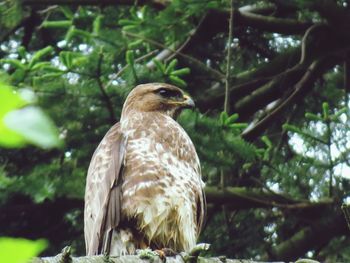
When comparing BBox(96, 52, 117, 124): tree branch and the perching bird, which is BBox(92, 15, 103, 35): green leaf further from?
the perching bird

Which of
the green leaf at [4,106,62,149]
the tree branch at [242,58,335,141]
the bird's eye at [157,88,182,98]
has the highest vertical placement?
the green leaf at [4,106,62,149]

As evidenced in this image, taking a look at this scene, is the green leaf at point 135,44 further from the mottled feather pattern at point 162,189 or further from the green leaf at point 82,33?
the mottled feather pattern at point 162,189

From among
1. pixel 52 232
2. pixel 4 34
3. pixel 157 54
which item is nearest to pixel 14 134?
pixel 52 232

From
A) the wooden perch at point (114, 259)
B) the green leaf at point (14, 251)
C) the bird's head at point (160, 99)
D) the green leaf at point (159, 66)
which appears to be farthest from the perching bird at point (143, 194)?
the green leaf at point (14, 251)

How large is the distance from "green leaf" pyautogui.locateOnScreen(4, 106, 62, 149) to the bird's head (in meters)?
4.36

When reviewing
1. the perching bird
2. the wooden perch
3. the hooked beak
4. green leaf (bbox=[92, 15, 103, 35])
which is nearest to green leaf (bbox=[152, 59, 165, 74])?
the hooked beak

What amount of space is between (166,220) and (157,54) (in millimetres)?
3113

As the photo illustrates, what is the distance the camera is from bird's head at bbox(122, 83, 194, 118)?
193 inches

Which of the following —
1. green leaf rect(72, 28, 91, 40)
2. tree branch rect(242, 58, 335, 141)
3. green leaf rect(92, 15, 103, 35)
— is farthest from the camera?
tree branch rect(242, 58, 335, 141)

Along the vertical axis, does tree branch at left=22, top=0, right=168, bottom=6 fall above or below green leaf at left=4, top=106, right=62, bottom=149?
below

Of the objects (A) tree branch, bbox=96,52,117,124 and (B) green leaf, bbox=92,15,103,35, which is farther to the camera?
(B) green leaf, bbox=92,15,103,35

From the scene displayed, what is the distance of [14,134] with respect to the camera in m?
0.51

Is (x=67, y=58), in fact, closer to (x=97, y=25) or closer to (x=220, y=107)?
(x=97, y=25)

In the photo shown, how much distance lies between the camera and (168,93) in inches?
199
